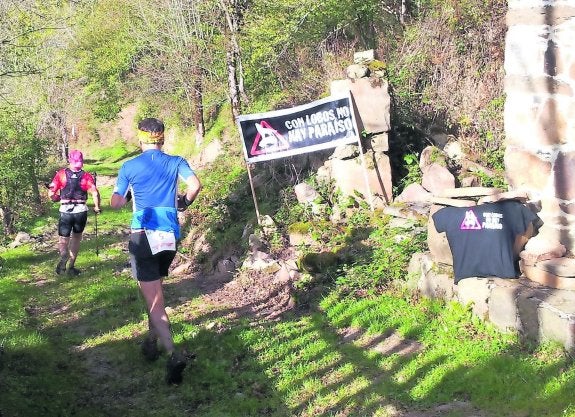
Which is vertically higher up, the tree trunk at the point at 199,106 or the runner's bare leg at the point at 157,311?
the tree trunk at the point at 199,106

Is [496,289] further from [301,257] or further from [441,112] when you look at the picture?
[441,112]

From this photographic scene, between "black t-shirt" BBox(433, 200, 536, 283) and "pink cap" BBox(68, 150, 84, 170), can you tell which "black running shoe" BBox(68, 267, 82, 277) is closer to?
"pink cap" BBox(68, 150, 84, 170)

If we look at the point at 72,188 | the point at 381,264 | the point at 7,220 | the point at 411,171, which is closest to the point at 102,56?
the point at 7,220

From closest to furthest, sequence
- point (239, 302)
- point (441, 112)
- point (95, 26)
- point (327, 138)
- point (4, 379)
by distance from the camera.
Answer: point (4, 379) < point (239, 302) < point (327, 138) < point (441, 112) < point (95, 26)

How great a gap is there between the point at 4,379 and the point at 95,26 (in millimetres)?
39087

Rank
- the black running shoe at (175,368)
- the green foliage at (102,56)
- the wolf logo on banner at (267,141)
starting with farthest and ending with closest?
the green foliage at (102,56)
the wolf logo on banner at (267,141)
the black running shoe at (175,368)

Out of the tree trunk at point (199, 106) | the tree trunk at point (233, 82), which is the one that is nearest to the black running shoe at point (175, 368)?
the tree trunk at point (233, 82)

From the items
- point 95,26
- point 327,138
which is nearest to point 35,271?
point 327,138

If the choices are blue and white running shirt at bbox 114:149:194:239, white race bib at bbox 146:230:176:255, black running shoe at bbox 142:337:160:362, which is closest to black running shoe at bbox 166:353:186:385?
black running shoe at bbox 142:337:160:362

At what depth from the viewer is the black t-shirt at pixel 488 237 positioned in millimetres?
5719

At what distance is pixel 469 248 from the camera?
231 inches

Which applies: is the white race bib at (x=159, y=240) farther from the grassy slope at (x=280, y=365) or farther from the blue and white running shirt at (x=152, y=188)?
the grassy slope at (x=280, y=365)

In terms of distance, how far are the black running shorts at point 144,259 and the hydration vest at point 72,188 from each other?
445cm

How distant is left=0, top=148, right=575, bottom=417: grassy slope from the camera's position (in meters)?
4.63
